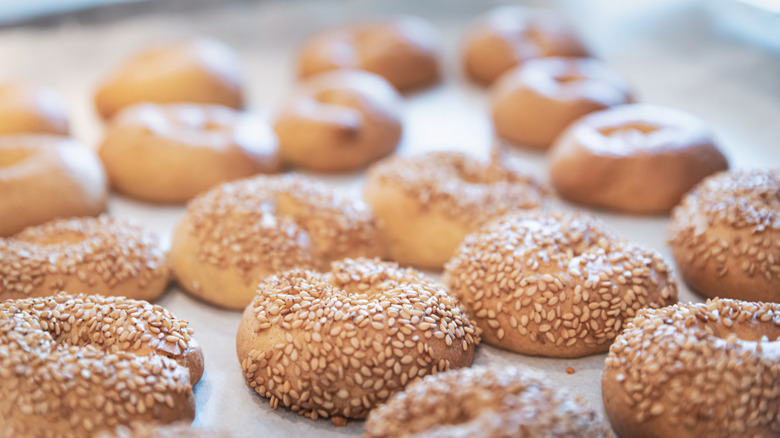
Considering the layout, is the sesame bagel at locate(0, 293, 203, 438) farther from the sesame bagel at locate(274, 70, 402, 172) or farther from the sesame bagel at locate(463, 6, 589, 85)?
the sesame bagel at locate(463, 6, 589, 85)

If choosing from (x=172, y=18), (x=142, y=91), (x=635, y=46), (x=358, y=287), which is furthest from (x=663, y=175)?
(x=172, y=18)

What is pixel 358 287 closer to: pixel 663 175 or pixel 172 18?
pixel 663 175

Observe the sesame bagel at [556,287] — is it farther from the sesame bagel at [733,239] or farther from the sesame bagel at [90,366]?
the sesame bagel at [90,366]

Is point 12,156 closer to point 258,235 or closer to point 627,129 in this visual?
point 258,235

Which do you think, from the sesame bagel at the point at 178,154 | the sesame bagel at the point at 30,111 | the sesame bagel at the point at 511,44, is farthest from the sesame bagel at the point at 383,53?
the sesame bagel at the point at 30,111

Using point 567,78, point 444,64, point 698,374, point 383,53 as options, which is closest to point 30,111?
point 383,53
